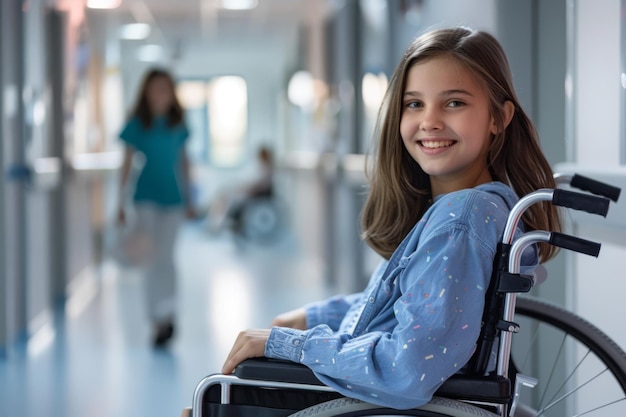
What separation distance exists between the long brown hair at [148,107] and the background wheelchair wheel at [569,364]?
2881 mm

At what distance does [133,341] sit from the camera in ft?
16.7

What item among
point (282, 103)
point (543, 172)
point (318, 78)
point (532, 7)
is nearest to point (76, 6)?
point (318, 78)

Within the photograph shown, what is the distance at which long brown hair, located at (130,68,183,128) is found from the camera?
16.6 ft

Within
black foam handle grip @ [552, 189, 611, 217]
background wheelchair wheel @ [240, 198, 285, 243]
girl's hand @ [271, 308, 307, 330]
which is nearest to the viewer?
black foam handle grip @ [552, 189, 611, 217]

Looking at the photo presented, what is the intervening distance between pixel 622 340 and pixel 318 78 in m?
6.84

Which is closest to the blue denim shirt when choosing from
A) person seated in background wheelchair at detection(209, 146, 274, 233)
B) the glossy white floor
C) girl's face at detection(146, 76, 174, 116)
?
the glossy white floor

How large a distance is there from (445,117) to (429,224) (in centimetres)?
23

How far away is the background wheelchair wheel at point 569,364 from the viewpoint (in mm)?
1723

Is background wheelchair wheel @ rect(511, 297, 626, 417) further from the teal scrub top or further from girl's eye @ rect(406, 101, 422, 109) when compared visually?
the teal scrub top

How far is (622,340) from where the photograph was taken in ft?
7.30

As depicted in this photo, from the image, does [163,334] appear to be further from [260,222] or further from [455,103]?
[260,222]

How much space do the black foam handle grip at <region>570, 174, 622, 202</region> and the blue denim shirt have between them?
8.4 inches

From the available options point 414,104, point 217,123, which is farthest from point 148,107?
point 217,123

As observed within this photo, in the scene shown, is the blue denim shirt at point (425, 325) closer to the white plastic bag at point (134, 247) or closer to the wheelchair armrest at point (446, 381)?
the wheelchair armrest at point (446, 381)
